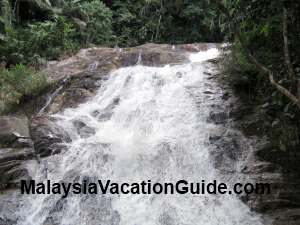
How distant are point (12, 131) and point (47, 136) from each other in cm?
70

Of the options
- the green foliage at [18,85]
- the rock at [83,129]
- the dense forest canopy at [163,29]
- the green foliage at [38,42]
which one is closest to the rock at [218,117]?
the dense forest canopy at [163,29]

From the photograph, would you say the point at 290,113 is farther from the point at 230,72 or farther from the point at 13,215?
the point at 13,215

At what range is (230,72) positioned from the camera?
952 centimetres

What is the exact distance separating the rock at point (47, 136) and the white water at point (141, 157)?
184 millimetres

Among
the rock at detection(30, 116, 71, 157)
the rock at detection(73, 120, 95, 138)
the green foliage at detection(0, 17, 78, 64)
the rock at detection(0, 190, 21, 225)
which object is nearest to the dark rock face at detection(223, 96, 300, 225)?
the rock at detection(73, 120, 95, 138)

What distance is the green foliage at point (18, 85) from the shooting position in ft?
35.2

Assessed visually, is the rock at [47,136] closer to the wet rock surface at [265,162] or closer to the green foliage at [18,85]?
the green foliage at [18,85]

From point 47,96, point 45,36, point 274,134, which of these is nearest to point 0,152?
point 47,96

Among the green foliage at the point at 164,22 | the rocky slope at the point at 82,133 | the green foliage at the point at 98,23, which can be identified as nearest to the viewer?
the rocky slope at the point at 82,133

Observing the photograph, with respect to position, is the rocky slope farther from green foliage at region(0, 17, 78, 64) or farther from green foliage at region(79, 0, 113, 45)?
green foliage at region(79, 0, 113, 45)

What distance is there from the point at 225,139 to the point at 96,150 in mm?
2532

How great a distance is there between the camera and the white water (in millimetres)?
6949

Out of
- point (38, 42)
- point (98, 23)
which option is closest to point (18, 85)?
point (38, 42)

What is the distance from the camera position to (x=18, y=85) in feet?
36.6
